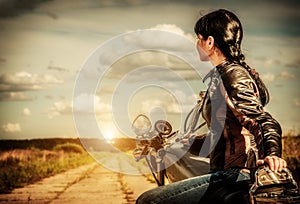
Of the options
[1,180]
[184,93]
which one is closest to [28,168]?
[1,180]

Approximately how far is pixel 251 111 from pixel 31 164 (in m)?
5.25

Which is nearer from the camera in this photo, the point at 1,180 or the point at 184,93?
the point at 184,93

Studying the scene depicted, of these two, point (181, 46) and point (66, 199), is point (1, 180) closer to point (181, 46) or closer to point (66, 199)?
point (66, 199)

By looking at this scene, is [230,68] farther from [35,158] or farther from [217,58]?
[35,158]

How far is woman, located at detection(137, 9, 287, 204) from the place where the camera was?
1227 mm

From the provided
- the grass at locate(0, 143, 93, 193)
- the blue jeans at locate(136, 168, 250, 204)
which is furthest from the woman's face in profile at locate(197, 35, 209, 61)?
the grass at locate(0, 143, 93, 193)

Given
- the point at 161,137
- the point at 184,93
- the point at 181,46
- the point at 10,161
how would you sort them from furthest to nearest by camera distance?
1. the point at 10,161
2. the point at 181,46
3. the point at 184,93
4. the point at 161,137

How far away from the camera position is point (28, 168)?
614 centimetres

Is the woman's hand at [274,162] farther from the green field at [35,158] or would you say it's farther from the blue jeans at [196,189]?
the green field at [35,158]

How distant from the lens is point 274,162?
117cm

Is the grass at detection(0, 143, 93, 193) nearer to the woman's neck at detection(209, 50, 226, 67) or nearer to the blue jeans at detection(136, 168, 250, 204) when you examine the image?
the woman's neck at detection(209, 50, 226, 67)

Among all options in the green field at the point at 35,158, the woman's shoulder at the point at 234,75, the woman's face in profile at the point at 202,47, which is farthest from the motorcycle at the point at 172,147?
the green field at the point at 35,158

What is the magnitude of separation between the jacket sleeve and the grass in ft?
12.7

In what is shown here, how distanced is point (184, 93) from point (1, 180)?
11.0ft
